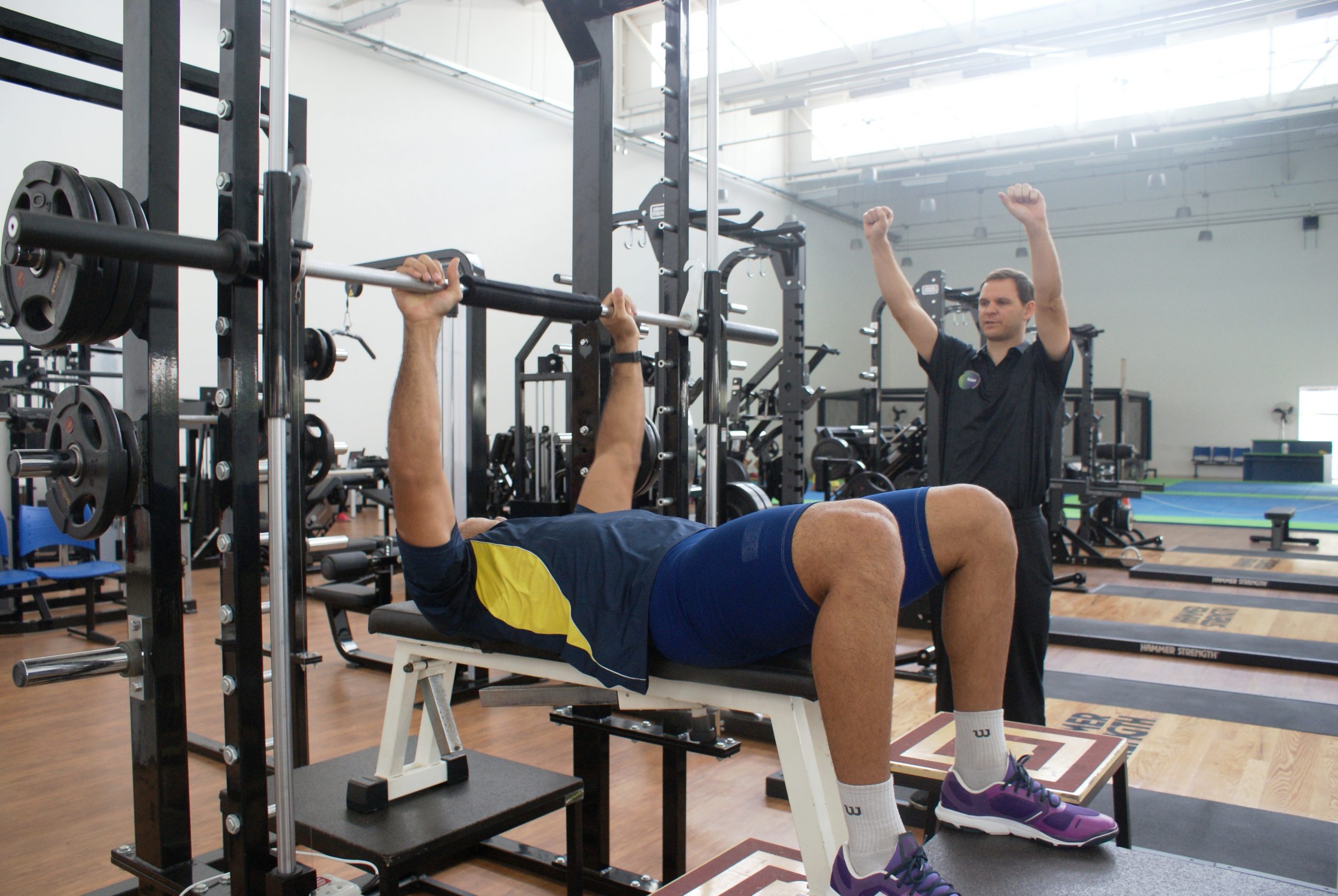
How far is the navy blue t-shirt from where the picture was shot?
1395mm

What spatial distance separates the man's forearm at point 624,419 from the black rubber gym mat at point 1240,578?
16.6 ft

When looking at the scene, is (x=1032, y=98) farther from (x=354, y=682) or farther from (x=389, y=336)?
(x=354, y=682)

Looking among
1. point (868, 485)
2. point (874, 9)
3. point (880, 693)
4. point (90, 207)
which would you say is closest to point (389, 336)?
point (868, 485)

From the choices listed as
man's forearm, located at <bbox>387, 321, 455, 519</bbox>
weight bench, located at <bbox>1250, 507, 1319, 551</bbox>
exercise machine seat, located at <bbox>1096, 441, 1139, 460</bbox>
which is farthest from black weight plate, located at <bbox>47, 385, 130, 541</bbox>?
weight bench, located at <bbox>1250, 507, 1319, 551</bbox>

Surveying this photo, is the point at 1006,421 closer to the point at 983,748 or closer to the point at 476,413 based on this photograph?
the point at 983,748

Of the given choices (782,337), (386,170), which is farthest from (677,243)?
(386,170)

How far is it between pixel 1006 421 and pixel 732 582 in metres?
1.36

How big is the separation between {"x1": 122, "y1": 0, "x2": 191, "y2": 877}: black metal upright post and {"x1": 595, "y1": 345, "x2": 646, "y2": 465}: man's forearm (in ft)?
2.78

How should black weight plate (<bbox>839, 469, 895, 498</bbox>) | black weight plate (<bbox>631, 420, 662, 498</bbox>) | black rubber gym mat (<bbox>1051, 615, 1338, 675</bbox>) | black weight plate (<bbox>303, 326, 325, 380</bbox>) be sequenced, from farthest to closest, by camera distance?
black weight plate (<bbox>839, 469, 895, 498</bbox>) < black rubber gym mat (<bbox>1051, 615, 1338, 675</bbox>) < black weight plate (<bbox>631, 420, 662, 498</bbox>) < black weight plate (<bbox>303, 326, 325, 380</bbox>)

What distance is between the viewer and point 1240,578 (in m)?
5.71

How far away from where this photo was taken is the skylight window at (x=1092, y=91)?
9.55 meters

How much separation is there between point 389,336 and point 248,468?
7.28 m

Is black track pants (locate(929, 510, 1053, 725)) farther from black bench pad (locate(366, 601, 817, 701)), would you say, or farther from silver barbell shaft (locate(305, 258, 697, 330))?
silver barbell shaft (locate(305, 258, 697, 330))

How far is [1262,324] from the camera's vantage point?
14.0m
